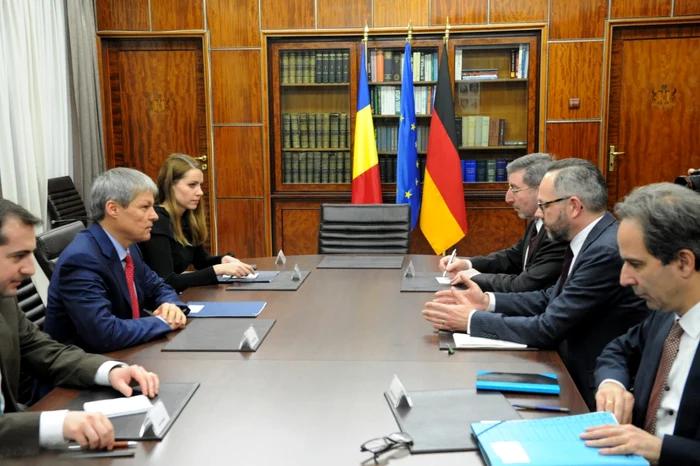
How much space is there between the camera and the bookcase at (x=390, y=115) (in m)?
5.86

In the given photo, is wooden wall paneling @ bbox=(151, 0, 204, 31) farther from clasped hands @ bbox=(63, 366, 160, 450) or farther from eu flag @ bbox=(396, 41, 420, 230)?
clasped hands @ bbox=(63, 366, 160, 450)

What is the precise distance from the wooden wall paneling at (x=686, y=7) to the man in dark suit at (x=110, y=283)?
4757 millimetres

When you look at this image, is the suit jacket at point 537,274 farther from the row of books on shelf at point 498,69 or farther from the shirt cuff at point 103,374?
the row of books on shelf at point 498,69

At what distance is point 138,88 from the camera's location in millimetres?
6273

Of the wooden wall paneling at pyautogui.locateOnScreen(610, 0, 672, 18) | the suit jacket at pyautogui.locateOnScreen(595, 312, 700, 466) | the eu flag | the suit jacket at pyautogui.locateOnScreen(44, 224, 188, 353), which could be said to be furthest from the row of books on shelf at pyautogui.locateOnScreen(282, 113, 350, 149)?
the suit jacket at pyautogui.locateOnScreen(595, 312, 700, 466)

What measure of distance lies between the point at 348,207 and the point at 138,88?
294cm

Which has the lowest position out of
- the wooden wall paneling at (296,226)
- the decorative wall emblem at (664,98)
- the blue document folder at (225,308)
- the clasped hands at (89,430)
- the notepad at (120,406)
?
the wooden wall paneling at (296,226)

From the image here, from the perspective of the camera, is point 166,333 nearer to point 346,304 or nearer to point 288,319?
point 288,319

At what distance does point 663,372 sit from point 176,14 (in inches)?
212

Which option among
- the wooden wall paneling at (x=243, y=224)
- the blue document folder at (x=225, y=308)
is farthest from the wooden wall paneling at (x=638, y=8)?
the blue document folder at (x=225, y=308)

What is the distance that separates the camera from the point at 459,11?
582 cm

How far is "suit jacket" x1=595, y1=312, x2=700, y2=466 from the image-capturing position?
1.52 m

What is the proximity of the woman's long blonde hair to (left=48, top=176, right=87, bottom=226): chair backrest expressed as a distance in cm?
212

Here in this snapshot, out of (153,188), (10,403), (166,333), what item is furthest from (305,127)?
(10,403)
